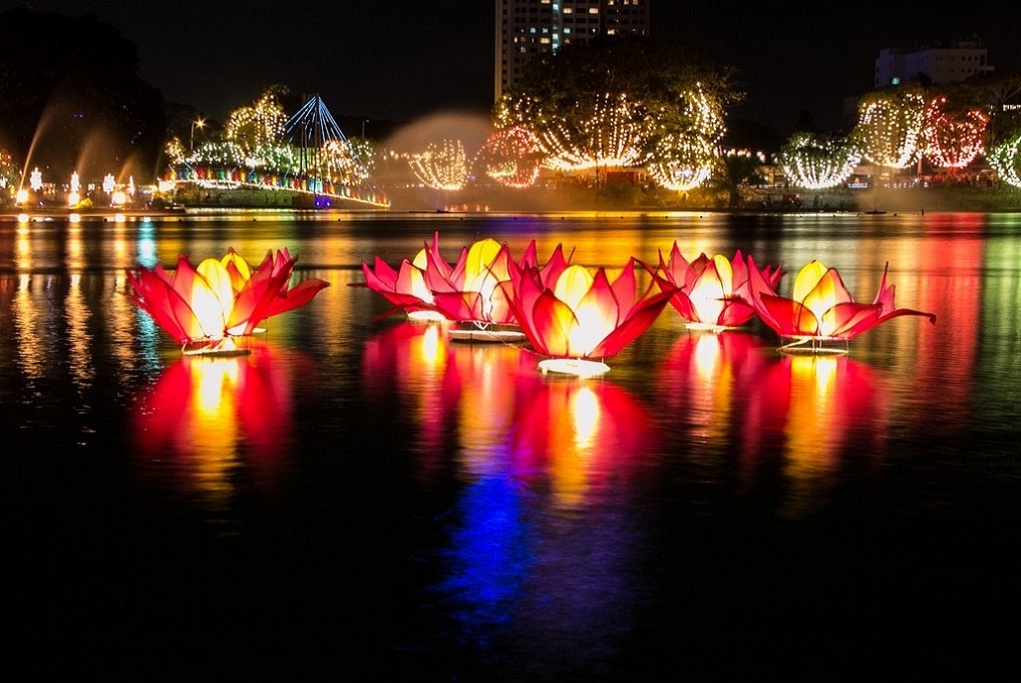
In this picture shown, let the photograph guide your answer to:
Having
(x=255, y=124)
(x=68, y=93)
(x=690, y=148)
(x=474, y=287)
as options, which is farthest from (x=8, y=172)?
(x=474, y=287)

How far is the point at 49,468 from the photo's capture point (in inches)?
271

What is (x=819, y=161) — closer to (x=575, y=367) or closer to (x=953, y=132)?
(x=953, y=132)

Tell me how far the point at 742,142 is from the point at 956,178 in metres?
70.5

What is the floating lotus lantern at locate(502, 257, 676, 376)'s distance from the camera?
994cm

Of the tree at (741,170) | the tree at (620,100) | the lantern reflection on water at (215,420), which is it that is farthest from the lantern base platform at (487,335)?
the tree at (741,170)

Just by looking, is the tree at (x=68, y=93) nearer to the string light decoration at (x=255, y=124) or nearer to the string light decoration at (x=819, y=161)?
the string light decoration at (x=255, y=124)

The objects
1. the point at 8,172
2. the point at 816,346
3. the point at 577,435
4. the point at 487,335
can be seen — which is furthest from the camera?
the point at 8,172

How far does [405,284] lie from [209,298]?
316 centimetres

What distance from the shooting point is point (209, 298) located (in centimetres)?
1123

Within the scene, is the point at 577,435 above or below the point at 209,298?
below

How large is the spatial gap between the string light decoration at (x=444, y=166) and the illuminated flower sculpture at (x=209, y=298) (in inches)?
4233

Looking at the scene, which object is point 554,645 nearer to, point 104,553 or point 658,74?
point 104,553

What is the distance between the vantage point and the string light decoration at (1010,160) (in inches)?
3762

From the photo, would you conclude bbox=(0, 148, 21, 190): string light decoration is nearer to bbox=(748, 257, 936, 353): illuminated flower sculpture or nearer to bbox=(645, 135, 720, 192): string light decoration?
bbox=(645, 135, 720, 192): string light decoration
